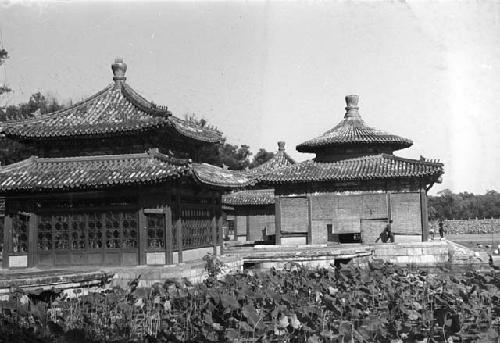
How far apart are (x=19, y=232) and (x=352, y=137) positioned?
19.3 meters

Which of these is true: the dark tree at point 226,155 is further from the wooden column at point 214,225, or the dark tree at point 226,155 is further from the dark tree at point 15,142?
the wooden column at point 214,225

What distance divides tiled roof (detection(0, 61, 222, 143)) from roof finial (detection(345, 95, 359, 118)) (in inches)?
634

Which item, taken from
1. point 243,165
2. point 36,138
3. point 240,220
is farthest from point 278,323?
point 243,165

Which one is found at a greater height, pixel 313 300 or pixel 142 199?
pixel 142 199

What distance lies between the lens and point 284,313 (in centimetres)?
1009

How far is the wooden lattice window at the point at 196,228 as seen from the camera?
22.4 m

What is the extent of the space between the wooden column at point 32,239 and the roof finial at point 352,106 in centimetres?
2210

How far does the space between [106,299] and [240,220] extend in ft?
111

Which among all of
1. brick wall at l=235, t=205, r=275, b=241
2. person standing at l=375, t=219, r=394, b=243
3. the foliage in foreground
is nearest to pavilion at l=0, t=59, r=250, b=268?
the foliage in foreground

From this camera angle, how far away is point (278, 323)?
365 inches

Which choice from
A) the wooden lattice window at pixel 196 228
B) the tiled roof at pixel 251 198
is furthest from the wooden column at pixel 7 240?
the tiled roof at pixel 251 198

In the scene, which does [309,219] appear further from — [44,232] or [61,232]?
[44,232]

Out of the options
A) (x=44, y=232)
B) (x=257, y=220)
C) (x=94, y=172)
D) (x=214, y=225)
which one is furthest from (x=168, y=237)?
(x=257, y=220)

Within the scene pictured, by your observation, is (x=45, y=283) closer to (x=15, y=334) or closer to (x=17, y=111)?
(x=15, y=334)
